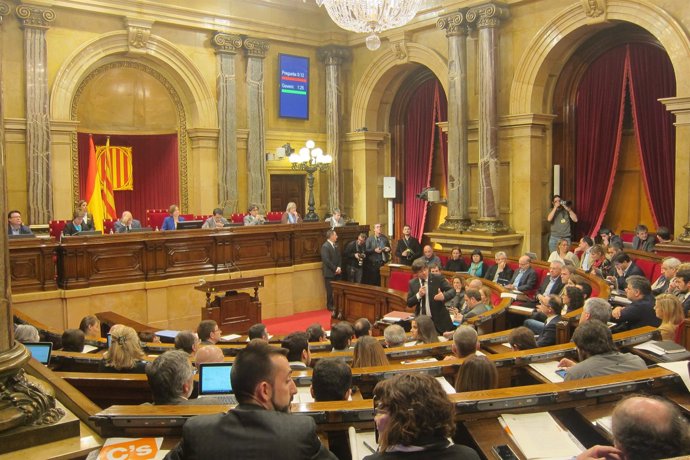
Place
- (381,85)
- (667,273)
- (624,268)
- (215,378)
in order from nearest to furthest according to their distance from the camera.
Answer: (215,378) → (667,273) → (624,268) → (381,85)

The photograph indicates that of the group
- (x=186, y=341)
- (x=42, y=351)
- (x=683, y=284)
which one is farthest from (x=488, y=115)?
(x=42, y=351)

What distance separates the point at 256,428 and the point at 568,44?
33.1 ft

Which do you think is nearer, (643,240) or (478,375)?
(478,375)

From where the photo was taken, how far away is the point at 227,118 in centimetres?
1292

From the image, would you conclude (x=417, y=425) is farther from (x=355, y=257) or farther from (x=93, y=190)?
(x=93, y=190)

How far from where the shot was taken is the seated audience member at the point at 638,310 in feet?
17.5

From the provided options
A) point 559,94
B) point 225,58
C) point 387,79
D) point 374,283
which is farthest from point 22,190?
point 559,94

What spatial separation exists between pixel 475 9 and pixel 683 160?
412 cm

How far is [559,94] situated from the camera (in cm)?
1140

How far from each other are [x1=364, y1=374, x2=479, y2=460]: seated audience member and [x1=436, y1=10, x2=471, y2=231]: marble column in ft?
31.8

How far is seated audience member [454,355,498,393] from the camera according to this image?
127 inches

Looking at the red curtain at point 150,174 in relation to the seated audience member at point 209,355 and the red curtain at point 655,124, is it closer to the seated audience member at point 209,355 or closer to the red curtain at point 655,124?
the red curtain at point 655,124

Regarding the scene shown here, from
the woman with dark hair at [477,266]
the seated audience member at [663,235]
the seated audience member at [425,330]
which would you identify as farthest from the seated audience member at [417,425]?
the seated audience member at [663,235]

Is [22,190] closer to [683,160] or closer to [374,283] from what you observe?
[374,283]
